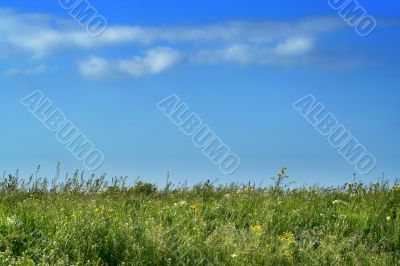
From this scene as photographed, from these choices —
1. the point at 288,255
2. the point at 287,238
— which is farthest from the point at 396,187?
the point at 288,255

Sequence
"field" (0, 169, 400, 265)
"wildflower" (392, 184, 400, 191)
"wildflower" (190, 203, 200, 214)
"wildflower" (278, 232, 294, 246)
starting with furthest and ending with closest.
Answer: "wildflower" (392, 184, 400, 191) → "wildflower" (190, 203, 200, 214) → "wildflower" (278, 232, 294, 246) → "field" (0, 169, 400, 265)

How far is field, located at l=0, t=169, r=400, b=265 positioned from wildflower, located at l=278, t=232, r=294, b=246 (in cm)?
2

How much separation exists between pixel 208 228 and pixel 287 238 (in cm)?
114

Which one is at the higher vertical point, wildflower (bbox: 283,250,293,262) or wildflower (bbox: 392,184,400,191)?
wildflower (bbox: 392,184,400,191)

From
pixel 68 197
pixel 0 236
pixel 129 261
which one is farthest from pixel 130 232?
pixel 68 197

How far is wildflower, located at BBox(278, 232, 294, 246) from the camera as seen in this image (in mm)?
9420

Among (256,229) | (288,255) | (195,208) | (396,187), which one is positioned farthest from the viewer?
(396,187)

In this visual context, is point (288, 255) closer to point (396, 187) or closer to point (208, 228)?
point (208, 228)

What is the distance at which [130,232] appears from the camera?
894 centimetres

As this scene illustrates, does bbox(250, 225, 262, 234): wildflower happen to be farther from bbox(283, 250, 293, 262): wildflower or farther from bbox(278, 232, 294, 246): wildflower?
bbox(283, 250, 293, 262): wildflower

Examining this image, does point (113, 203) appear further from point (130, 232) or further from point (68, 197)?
point (130, 232)

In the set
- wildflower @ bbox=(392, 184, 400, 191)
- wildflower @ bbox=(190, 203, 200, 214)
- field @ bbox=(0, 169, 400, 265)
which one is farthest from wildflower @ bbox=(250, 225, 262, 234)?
wildflower @ bbox=(392, 184, 400, 191)

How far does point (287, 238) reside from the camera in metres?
9.90

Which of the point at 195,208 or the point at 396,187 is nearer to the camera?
the point at 195,208
